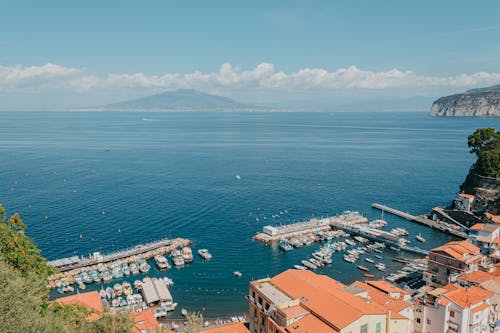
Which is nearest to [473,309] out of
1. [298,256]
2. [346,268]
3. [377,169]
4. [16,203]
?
[346,268]

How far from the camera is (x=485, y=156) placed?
7469 centimetres

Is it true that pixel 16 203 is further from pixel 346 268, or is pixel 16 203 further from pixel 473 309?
pixel 473 309

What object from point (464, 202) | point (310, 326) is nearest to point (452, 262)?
point (310, 326)

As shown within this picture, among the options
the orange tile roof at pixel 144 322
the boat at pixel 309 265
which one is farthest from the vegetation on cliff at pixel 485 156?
the orange tile roof at pixel 144 322

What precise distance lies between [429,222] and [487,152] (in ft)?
62.7

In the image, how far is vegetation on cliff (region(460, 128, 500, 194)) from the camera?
242 ft

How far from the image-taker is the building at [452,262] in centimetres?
4288

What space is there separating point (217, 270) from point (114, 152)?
368 feet

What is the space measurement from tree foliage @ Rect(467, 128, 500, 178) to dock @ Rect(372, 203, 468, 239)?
1469cm

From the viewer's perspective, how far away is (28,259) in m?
20.3

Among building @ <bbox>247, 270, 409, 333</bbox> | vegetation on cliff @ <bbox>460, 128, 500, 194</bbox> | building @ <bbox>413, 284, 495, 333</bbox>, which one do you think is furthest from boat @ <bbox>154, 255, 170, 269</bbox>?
vegetation on cliff @ <bbox>460, 128, 500, 194</bbox>

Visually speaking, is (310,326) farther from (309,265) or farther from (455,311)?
(309,265)

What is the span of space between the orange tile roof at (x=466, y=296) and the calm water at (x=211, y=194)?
18.6m

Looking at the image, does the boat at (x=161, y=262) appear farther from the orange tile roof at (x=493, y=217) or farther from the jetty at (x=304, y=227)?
the orange tile roof at (x=493, y=217)
